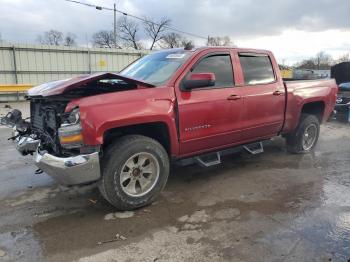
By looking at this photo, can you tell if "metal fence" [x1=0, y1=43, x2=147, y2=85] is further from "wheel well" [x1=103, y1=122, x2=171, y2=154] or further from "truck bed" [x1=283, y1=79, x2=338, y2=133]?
"wheel well" [x1=103, y1=122, x2=171, y2=154]

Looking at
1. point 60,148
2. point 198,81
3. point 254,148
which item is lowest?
point 254,148

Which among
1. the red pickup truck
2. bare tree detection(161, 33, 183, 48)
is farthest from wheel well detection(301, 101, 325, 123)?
bare tree detection(161, 33, 183, 48)

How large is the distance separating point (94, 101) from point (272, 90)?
3.13m

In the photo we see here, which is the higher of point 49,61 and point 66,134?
point 49,61

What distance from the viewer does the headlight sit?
3828 millimetres

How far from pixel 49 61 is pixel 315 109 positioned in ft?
50.6

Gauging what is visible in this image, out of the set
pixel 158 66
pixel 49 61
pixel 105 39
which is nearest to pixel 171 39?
pixel 105 39

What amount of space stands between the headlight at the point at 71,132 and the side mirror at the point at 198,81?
1452mm

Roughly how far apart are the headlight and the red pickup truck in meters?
0.01

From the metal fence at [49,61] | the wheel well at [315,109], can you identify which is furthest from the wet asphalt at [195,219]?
the metal fence at [49,61]

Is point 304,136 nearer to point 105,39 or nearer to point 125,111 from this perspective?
point 125,111

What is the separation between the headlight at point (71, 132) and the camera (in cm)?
383

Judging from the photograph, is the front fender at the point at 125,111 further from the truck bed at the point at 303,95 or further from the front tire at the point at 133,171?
the truck bed at the point at 303,95

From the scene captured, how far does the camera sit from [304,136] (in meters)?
6.91
